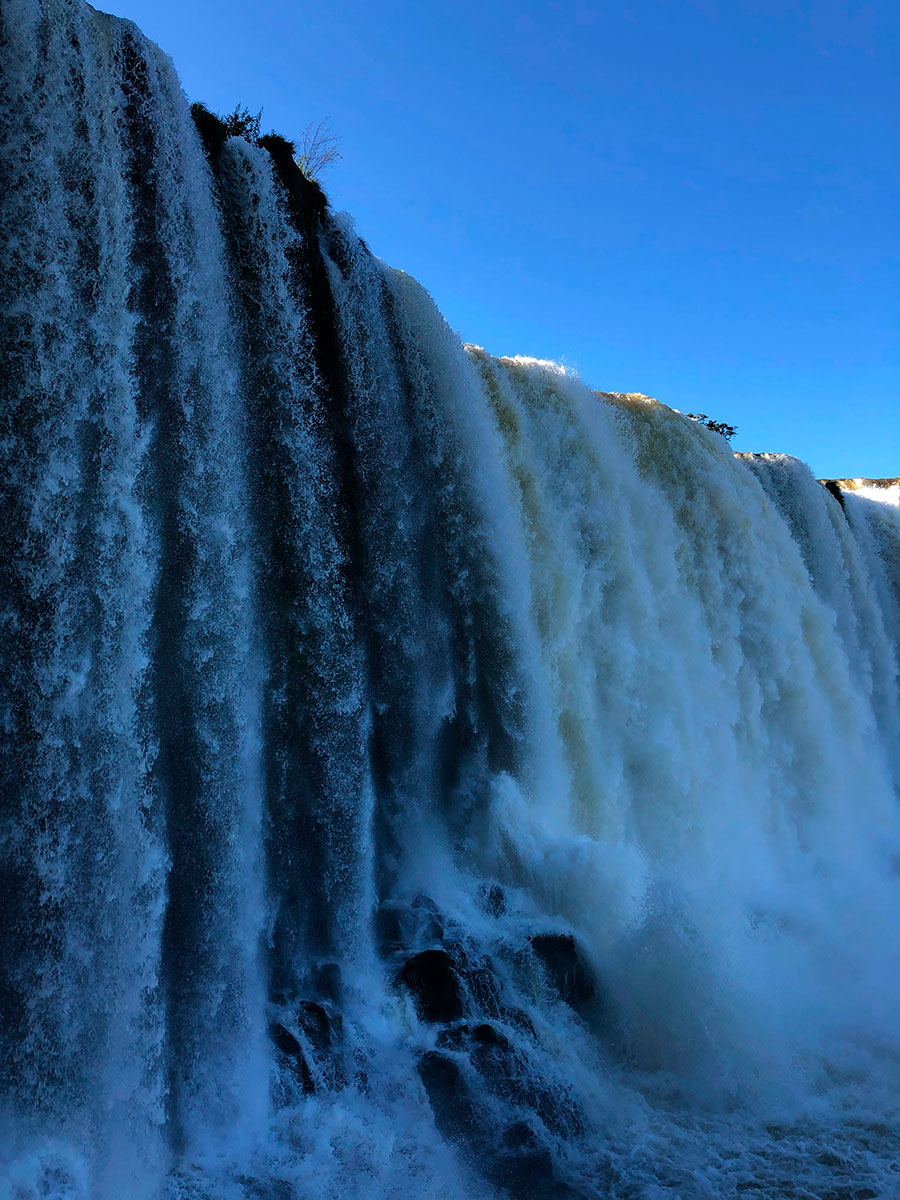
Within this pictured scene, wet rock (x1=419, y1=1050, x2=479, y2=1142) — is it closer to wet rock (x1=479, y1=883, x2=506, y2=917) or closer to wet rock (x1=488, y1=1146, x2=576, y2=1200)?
wet rock (x1=488, y1=1146, x2=576, y2=1200)

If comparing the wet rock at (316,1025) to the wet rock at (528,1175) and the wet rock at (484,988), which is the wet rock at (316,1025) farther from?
the wet rock at (528,1175)

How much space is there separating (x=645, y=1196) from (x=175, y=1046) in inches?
97.1

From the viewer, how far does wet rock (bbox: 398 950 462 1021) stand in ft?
16.2

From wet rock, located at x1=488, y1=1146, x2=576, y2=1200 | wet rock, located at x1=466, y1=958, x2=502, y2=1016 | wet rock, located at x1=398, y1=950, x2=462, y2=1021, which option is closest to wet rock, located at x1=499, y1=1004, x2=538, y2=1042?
wet rock, located at x1=466, y1=958, x2=502, y2=1016

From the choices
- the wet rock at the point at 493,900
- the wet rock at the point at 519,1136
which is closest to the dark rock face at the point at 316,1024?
the wet rock at the point at 519,1136

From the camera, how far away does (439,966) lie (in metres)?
5.08

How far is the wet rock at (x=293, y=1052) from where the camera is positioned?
436 centimetres

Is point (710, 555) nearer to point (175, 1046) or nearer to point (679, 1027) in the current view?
point (679, 1027)

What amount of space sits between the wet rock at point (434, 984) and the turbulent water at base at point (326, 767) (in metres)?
0.02

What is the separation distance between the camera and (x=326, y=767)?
18.5 feet

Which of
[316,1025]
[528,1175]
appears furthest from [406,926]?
Result: [528,1175]

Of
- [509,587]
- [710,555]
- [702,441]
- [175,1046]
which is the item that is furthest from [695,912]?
[702,441]

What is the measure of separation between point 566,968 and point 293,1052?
1904 mm

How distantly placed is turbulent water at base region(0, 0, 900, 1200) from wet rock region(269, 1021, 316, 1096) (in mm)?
19
